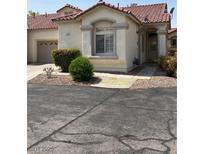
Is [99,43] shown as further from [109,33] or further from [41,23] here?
[41,23]

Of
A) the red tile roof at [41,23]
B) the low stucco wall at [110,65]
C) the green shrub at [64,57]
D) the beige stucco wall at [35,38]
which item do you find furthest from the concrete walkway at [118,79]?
the red tile roof at [41,23]

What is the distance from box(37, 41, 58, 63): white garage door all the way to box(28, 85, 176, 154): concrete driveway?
16243mm

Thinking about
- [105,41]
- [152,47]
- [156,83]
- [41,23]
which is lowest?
[156,83]

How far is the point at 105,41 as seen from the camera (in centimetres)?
1734

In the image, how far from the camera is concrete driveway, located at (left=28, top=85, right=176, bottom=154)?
189 inches

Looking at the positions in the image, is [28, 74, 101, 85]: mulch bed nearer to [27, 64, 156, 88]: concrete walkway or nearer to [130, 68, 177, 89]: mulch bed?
[27, 64, 156, 88]: concrete walkway

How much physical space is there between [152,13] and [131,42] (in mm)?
5325

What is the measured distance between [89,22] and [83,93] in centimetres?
766

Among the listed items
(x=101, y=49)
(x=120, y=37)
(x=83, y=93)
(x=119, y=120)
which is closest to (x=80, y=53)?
(x=101, y=49)

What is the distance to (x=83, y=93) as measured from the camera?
11086 mm

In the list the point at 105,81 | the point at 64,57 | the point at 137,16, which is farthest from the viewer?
the point at 137,16

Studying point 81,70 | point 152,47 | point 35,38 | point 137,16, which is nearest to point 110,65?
point 81,70
